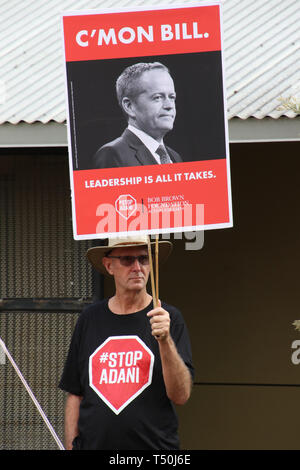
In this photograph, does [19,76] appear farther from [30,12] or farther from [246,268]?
[246,268]

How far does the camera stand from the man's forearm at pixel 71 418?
3.97 metres

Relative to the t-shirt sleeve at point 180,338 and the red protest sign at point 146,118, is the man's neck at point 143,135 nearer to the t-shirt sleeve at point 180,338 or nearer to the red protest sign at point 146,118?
the red protest sign at point 146,118

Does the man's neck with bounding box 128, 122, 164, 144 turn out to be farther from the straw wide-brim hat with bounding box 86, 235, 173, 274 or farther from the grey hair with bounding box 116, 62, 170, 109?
the straw wide-brim hat with bounding box 86, 235, 173, 274

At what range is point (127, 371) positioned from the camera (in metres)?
3.83

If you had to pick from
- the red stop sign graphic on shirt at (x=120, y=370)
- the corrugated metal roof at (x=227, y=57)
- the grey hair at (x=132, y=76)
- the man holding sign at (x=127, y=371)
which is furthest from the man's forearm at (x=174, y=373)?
the corrugated metal roof at (x=227, y=57)

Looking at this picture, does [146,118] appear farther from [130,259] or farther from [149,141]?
[130,259]

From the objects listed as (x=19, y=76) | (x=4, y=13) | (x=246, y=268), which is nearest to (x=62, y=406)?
(x=246, y=268)

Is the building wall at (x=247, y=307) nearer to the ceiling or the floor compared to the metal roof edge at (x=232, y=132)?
nearer to the floor

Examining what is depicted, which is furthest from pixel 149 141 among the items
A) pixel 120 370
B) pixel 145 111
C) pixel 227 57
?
pixel 227 57

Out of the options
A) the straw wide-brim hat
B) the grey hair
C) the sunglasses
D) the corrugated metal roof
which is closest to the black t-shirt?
the sunglasses

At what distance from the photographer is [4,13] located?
21.3 ft

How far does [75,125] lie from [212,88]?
699mm

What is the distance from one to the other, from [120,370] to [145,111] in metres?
1.27
